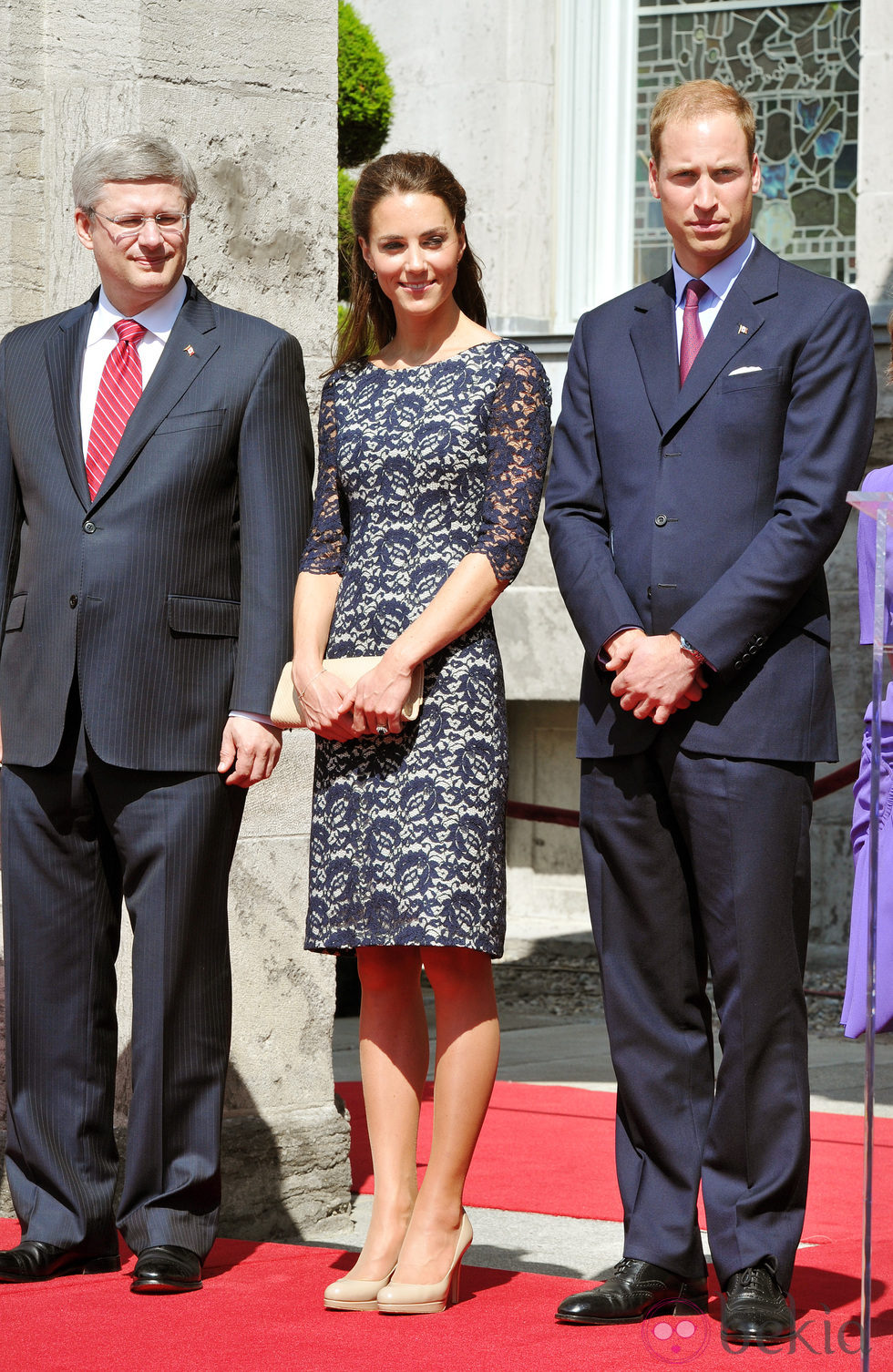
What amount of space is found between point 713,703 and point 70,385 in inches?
59.5

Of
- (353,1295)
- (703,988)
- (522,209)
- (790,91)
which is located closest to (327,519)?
(703,988)

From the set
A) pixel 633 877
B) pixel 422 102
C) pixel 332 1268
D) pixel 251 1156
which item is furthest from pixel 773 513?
pixel 422 102

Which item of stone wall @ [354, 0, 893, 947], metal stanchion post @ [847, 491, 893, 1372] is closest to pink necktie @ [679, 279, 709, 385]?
metal stanchion post @ [847, 491, 893, 1372]

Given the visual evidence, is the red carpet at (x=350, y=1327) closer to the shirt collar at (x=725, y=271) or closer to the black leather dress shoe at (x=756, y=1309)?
the black leather dress shoe at (x=756, y=1309)

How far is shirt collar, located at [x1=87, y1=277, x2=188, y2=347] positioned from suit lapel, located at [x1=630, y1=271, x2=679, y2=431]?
38.8 inches

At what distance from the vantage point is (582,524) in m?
3.99

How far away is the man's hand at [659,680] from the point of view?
3740 mm

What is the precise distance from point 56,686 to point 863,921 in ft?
5.80

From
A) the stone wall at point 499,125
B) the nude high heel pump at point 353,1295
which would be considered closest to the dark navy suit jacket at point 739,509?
the nude high heel pump at point 353,1295

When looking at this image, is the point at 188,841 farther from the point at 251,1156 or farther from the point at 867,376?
the point at 867,376

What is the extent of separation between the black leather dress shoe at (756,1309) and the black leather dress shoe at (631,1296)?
0.49ft

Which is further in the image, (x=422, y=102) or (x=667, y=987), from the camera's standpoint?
(x=422, y=102)

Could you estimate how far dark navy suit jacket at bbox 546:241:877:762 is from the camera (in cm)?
375

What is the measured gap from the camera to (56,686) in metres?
4.22
